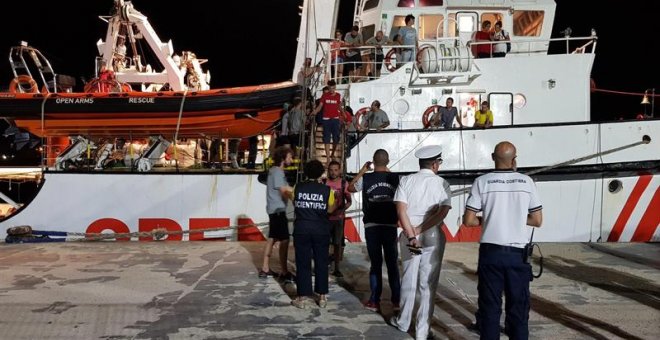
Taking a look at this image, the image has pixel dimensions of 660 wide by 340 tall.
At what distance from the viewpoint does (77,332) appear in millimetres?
4371

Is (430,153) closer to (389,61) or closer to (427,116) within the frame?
(427,116)

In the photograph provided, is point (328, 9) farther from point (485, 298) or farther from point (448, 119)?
point (485, 298)

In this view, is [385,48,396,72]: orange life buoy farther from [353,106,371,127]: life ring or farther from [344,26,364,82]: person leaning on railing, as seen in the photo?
[353,106,371,127]: life ring

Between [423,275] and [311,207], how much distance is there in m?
1.23

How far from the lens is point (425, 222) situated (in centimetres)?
420

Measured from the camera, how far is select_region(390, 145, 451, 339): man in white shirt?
164 inches

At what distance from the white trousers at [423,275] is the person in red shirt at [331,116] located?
4611mm

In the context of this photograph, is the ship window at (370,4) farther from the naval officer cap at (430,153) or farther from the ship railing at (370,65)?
the naval officer cap at (430,153)

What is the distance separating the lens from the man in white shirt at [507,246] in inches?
137

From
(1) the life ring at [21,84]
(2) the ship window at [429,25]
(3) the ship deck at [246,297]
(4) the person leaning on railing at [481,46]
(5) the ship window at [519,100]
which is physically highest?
(2) the ship window at [429,25]

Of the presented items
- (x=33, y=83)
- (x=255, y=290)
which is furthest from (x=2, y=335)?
(x=33, y=83)

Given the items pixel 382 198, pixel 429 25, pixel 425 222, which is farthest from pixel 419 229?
pixel 429 25

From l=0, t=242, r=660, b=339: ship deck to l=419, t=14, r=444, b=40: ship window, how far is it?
179 inches

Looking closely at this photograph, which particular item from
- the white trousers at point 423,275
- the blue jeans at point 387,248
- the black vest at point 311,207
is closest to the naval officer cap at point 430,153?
the white trousers at point 423,275
